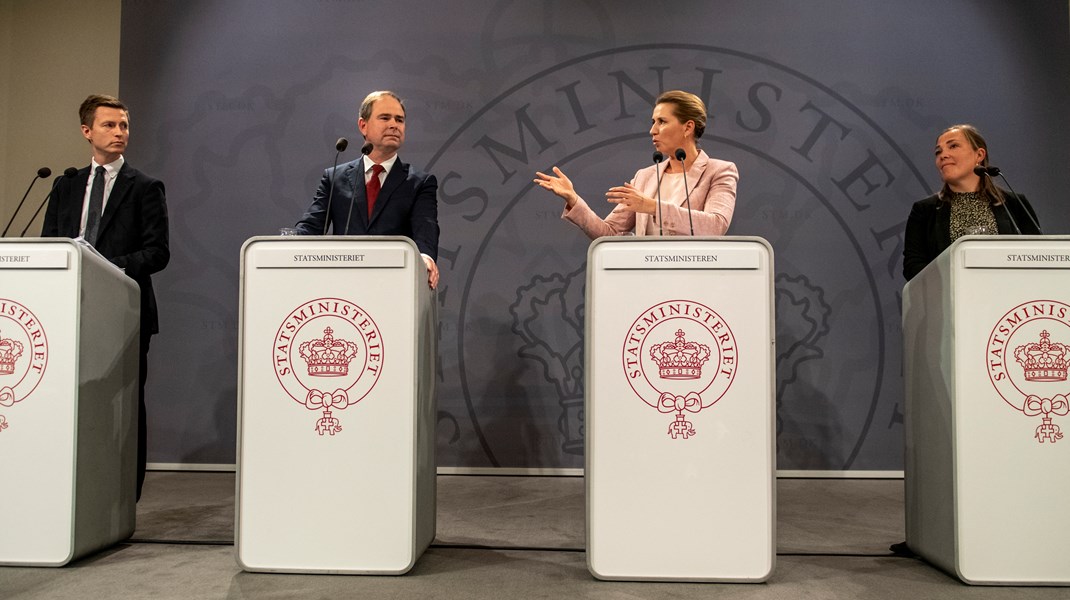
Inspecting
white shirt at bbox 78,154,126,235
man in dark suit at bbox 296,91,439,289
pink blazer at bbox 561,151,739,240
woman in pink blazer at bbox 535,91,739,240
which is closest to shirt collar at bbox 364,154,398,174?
man in dark suit at bbox 296,91,439,289

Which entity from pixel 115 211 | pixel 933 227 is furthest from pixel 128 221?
pixel 933 227

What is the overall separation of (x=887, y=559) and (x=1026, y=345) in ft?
2.51

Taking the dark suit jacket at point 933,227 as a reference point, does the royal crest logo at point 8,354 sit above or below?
below

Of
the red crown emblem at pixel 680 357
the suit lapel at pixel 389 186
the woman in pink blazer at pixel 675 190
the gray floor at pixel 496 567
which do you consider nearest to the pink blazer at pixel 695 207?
the woman in pink blazer at pixel 675 190

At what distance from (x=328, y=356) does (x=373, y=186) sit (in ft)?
3.35

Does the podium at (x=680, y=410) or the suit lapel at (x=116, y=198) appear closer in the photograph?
the podium at (x=680, y=410)

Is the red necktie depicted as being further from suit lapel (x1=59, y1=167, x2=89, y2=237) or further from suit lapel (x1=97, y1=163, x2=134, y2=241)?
suit lapel (x1=59, y1=167, x2=89, y2=237)

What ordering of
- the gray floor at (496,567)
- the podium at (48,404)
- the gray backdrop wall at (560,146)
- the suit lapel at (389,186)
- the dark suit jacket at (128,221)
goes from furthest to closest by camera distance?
the gray backdrop wall at (560,146) → the dark suit jacket at (128,221) → the suit lapel at (389,186) → the podium at (48,404) → the gray floor at (496,567)

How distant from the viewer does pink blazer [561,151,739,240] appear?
3152mm

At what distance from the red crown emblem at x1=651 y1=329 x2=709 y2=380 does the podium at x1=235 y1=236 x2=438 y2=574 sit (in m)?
0.67

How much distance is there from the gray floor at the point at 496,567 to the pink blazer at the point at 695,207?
109 centimetres

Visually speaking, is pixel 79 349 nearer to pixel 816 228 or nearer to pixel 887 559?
pixel 887 559

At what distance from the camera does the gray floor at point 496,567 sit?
7.71ft

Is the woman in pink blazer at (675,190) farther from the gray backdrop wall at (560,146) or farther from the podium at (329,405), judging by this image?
the gray backdrop wall at (560,146)
